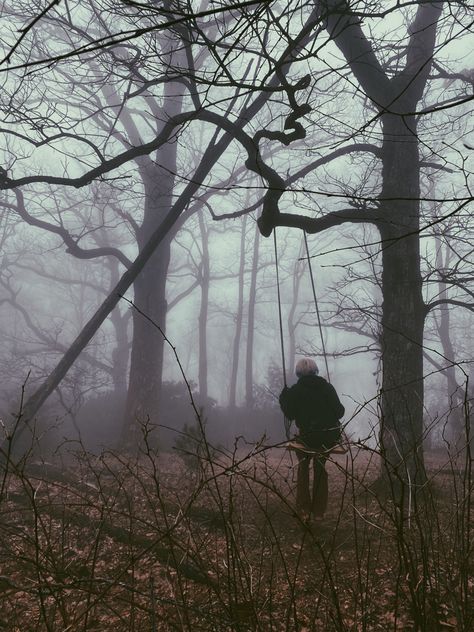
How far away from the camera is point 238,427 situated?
15.2m

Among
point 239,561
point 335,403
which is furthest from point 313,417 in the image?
point 239,561

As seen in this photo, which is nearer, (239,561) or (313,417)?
(239,561)

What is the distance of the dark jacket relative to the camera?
4742 millimetres

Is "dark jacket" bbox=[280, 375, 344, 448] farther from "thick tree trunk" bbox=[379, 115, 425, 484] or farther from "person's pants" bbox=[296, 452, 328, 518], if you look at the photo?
"thick tree trunk" bbox=[379, 115, 425, 484]

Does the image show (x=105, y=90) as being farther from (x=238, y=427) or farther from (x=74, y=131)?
(x=238, y=427)

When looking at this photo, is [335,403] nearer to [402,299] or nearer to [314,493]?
[314,493]

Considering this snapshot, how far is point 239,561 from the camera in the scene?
4.75 ft

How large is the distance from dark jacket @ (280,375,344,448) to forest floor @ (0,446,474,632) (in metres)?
0.82

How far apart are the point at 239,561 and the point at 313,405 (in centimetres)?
344

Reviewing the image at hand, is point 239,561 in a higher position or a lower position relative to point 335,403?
lower

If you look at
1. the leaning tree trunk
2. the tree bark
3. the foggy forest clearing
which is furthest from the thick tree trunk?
the tree bark

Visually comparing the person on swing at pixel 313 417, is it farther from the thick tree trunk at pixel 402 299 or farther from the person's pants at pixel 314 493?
the thick tree trunk at pixel 402 299

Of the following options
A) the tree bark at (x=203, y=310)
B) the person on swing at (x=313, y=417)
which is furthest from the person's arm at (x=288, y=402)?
the tree bark at (x=203, y=310)

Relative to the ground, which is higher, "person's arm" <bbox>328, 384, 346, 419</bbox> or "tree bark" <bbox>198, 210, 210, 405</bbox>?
"tree bark" <bbox>198, 210, 210, 405</bbox>
